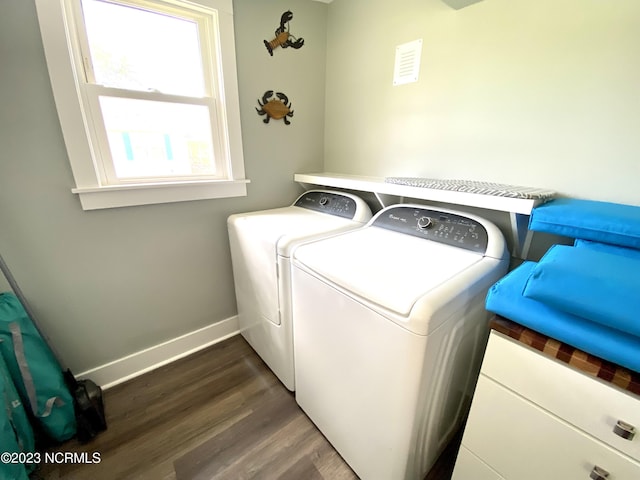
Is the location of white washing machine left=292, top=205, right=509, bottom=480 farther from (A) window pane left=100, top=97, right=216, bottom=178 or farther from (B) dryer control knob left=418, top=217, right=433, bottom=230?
(A) window pane left=100, top=97, right=216, bottom=178

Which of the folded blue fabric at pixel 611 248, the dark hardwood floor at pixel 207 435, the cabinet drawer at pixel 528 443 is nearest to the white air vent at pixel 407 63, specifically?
the folded blue fabric at pixel 611 248

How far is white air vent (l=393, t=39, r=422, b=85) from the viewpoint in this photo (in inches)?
57.6

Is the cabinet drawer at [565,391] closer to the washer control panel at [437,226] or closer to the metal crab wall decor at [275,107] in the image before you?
the washer control panel at [437,226]

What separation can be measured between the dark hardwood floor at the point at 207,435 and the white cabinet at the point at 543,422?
1.79ft

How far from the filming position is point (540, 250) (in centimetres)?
118

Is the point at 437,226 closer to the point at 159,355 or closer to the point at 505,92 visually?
the point at 505,92

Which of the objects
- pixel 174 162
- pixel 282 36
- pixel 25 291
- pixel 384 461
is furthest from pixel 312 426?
pixel 282 36

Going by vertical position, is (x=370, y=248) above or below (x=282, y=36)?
below

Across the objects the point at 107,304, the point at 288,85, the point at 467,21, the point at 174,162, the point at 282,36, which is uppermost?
the point at 282,36

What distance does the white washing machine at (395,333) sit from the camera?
0.80 metres

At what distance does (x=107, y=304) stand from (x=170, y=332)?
1.38ft

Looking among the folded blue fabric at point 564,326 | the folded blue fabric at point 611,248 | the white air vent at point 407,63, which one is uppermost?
the white air vent at point 407,63

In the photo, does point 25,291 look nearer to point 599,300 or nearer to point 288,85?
point 288,85

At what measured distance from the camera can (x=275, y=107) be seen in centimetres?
181
